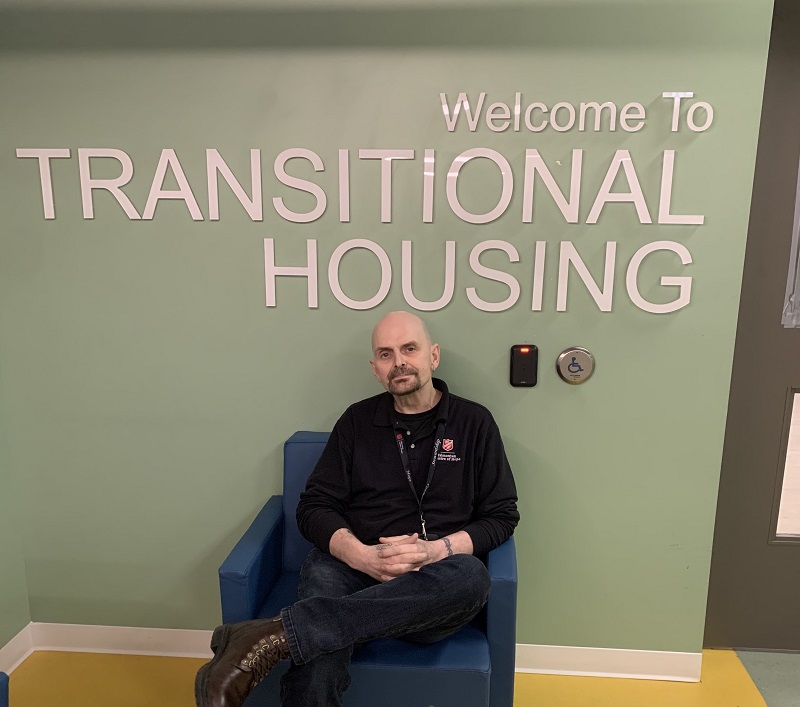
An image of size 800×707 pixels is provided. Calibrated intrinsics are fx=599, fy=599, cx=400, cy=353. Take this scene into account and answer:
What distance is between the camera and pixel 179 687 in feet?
7.38

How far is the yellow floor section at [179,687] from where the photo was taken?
2.17 meters

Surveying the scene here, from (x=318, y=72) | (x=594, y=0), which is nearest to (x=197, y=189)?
(x=318, y=72)

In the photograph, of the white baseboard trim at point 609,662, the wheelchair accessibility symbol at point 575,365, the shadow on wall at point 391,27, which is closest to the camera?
the shadow on wall at point 391,27

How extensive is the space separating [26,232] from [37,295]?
23 cm

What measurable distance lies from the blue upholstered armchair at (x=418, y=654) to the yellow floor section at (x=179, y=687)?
570 mm

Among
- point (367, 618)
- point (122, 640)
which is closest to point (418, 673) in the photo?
point (367, 618)

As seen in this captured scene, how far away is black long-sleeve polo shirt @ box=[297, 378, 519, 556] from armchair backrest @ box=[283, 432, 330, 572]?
0.46 feet

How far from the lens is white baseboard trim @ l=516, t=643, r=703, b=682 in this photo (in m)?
2.30

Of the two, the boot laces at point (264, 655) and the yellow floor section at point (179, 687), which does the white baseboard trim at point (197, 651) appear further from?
the boot laces at point (264, 655)

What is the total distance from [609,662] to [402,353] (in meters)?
1.49

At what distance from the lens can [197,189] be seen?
2152 millimetres

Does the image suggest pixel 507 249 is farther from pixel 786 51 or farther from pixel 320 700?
pixel 320 700

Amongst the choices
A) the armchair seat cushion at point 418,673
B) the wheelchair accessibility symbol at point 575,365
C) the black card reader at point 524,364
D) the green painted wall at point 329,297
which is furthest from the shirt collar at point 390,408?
the armchair seat cushion at point 418,673

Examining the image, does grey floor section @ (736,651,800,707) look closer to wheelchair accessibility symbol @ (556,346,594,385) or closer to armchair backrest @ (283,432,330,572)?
wheelchair accessibility symbol @ (556,346,594,385)
